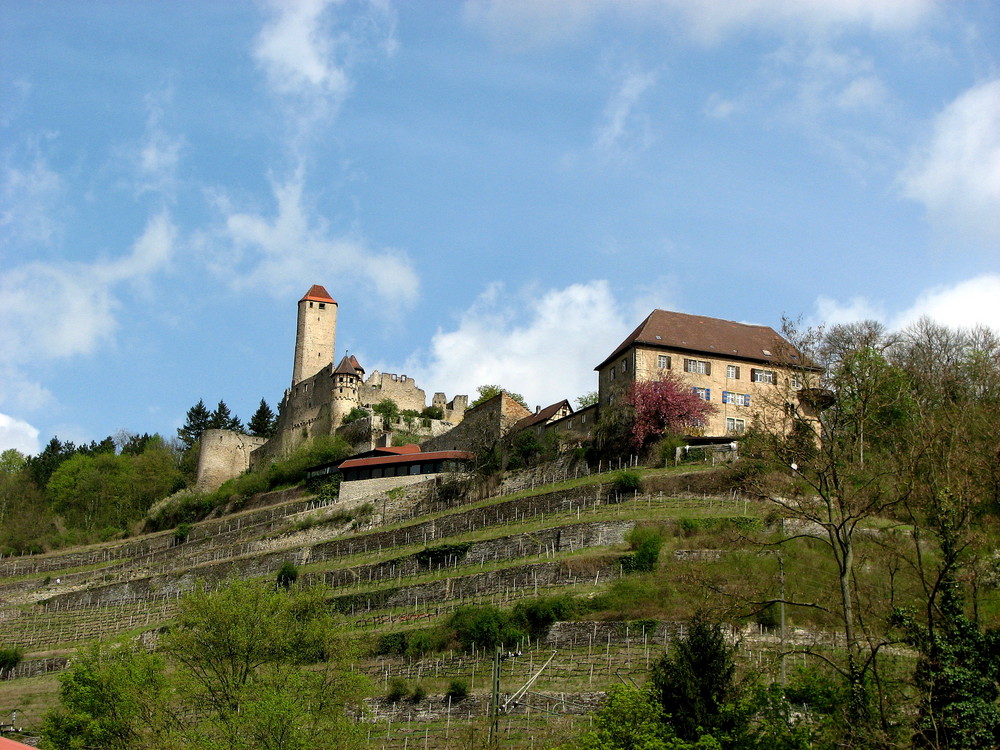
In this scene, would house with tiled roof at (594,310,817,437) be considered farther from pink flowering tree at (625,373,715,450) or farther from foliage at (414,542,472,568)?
foliage at (414,542,472,568)

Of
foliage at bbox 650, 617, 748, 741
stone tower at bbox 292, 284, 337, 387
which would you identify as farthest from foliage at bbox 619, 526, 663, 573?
stone tower at bbox 292, 284, 337, 387

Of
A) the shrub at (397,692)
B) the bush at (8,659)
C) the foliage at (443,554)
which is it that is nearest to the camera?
the shrub at (397,692)

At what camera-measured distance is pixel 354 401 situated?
8388 cm

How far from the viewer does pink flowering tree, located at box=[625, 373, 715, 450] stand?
53.0 metres

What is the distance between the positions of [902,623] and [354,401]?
6470 centimetres

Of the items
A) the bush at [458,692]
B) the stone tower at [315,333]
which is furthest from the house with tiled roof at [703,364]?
the stone tower at [315,333]

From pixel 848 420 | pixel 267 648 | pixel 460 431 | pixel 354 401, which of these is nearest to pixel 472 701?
pixel 267 648

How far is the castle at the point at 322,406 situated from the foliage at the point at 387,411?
1.36ft

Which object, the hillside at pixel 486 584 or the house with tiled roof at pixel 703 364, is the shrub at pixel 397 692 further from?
the house with tiled roof at pixel 703 364

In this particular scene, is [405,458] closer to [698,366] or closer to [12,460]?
[698,366]

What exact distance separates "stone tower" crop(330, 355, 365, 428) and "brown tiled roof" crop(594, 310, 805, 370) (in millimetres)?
27668

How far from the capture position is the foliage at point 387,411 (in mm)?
80312

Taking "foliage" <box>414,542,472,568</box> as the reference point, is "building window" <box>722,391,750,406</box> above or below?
above

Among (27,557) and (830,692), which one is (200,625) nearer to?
(830,692)
